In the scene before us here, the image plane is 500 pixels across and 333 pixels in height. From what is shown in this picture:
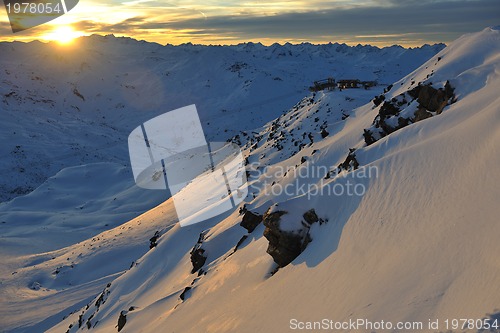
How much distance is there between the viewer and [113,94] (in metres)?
107

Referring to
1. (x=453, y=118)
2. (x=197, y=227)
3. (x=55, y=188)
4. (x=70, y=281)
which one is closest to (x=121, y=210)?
(x=55, y=188)

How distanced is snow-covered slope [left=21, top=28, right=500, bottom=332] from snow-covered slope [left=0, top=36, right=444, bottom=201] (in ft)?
141

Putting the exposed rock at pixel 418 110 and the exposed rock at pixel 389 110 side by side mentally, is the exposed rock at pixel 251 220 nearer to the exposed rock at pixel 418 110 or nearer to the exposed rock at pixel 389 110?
the exposed rock at pixel 418 110

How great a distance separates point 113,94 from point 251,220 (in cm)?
10068

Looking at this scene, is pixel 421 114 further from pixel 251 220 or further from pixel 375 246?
pixel 375 246

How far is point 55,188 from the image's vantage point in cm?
4547

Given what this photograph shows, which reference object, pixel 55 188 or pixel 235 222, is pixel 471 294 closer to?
pixel 235 222

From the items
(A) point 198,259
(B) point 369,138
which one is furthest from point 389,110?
(A) point 198,259

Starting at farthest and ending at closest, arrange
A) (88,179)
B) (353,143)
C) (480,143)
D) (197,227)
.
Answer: (88,179) → (197,227) → (353,143) → (480,143)

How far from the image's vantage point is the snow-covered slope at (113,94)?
202 feet

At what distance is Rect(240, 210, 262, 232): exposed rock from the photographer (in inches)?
598

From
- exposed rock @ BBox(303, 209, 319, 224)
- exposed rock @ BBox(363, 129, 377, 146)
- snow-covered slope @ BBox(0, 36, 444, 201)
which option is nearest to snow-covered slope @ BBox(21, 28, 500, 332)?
exposed rock @ BBox(303, 209, 319, 224)

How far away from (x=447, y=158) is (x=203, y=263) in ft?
31.8

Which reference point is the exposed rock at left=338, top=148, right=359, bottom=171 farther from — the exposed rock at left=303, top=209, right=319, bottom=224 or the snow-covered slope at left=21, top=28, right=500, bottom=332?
the exposed rock at left=303, top=209, right=319, bottom=224
